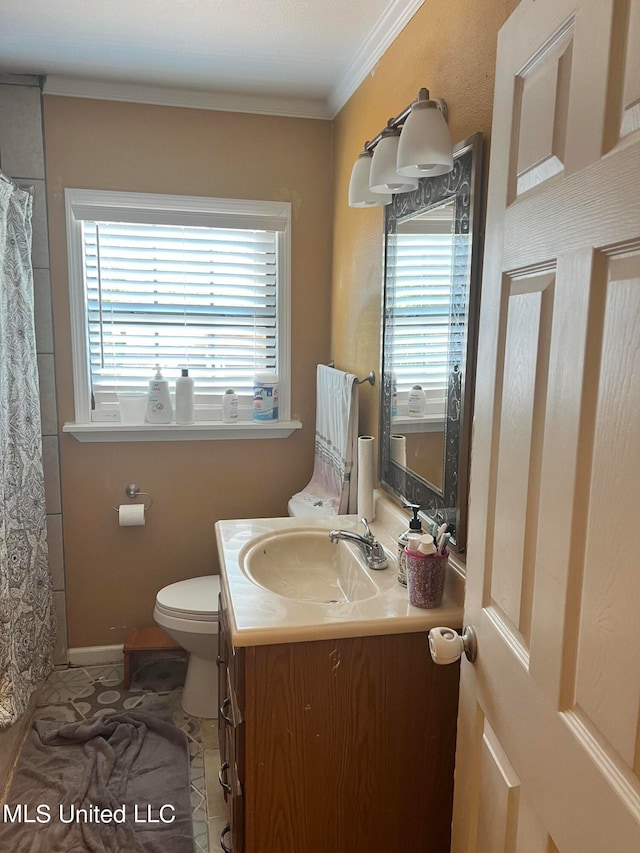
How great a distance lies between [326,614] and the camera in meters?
1.42

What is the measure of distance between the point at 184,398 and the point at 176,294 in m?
0.44

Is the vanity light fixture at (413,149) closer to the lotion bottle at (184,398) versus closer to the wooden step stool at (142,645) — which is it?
the lotion bottle at (184,398)

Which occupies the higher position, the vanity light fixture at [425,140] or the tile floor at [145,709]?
the vanity light fixture at [425,140]

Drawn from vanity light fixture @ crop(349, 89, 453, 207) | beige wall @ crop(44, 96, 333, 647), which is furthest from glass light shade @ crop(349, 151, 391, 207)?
beige wall @ crop(44, 96, 333, 647)

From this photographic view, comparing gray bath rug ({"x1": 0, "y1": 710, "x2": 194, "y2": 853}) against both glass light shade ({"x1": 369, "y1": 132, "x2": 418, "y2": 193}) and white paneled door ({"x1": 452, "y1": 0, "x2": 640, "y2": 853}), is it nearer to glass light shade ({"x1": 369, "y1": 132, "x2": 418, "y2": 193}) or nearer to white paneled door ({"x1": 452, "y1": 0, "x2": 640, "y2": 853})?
white paneled door ({"x1": 452, "y1": 0, "x2": 640, "y2": 853})

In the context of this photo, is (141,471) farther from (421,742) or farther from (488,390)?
(488,390)

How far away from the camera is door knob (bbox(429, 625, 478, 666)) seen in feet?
3.81

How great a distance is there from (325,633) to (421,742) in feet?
1.19

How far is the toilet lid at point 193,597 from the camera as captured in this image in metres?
2.32

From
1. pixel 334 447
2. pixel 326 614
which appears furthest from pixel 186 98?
pixel 326 614

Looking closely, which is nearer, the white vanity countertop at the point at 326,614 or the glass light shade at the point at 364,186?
the white vanity countertop at the point at 326,614

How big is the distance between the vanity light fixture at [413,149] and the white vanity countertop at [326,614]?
36.7 inches

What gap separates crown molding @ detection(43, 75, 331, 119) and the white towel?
104 centimetres

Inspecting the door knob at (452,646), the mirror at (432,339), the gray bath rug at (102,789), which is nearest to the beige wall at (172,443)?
the gray bath rug at (102,789)
